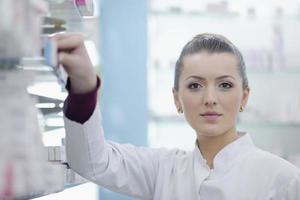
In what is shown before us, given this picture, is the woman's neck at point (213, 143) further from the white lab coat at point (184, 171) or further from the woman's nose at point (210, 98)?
the woman's nose at point (210, 98)

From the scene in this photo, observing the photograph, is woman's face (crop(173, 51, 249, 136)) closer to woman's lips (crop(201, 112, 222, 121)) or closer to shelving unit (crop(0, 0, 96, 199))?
woman's lips (crop(201, 112, 222, 121))

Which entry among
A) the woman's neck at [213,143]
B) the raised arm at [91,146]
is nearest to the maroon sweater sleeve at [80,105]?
the raised arm at [91,146]

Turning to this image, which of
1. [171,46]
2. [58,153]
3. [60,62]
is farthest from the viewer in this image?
[171,46]

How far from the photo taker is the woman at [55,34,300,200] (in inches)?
38.8

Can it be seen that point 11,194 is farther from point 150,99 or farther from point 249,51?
point 249,51

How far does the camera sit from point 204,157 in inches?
44.5

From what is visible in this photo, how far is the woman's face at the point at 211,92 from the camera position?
1013mm

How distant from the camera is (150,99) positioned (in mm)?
2207

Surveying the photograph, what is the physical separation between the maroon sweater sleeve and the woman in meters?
0.07

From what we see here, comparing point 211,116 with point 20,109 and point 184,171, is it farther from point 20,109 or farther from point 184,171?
point 20,109

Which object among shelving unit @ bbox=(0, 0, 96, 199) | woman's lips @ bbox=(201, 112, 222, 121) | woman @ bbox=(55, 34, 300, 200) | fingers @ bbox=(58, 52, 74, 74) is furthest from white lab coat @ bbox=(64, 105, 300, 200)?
shelving unit @ bbox=(0, 0, 96, 199)

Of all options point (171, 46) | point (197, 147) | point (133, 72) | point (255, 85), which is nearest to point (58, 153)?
point (197, 147)

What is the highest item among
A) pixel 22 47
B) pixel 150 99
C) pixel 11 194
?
pixel 22 47

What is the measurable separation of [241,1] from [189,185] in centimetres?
155
